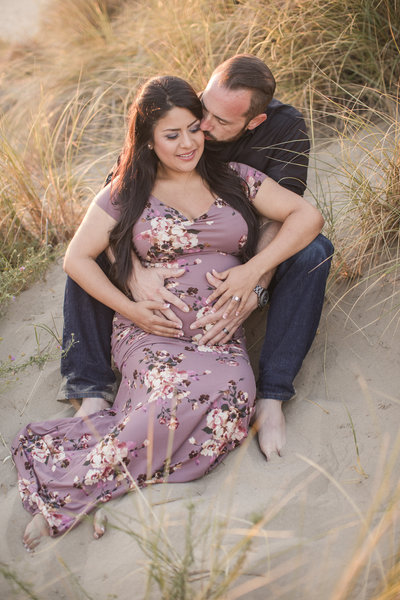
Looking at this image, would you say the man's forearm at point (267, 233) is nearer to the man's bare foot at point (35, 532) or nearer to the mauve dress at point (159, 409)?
the mauve dress at point (159, 409)

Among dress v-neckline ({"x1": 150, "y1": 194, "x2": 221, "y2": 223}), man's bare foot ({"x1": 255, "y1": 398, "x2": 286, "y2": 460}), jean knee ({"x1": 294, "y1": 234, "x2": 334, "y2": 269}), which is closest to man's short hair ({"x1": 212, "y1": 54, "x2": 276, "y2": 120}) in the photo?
dress v-neckline ({"x1": 150, "y1": 194, "x2": 221, "y2": 223})

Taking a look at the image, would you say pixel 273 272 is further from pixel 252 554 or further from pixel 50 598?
pixel 50 598

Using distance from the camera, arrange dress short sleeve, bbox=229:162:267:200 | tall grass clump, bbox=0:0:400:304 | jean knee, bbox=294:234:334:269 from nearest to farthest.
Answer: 1. jean knee, bbox=294:234:334:269
2. dress short sleeve, bbox=229:162:267:200
3. tall grass clump, bbox=0:0:400:304

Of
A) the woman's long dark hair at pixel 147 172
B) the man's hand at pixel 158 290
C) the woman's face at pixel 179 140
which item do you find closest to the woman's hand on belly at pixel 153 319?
the man's hand at pixel 158 290

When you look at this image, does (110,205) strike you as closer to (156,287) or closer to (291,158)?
(156,287)

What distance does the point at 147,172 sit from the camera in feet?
9.74

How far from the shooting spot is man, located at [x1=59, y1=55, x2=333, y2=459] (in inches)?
113

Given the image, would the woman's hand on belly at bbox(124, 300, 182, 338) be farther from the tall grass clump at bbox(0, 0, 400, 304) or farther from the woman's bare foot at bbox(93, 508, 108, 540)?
the tall grass clump at bbox(0, 0, 400, 304)

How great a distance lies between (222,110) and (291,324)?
1.06 m

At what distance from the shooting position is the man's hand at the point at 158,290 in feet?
9.35

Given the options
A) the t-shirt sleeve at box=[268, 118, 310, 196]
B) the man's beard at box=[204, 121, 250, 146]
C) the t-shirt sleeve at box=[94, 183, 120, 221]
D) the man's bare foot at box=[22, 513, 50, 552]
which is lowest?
the man's bare foot at box=[22, 513, 50, 552]

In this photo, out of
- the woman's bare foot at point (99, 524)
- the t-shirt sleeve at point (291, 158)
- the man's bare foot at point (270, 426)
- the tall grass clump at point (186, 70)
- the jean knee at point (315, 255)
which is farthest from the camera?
the tall grass clump at point (186, 70)

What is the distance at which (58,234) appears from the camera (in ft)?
13.9

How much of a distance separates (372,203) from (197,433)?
1.55 metres
